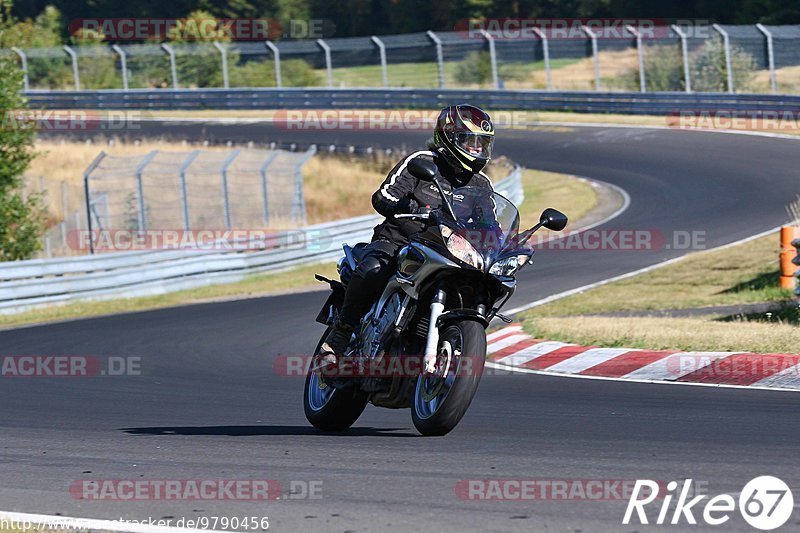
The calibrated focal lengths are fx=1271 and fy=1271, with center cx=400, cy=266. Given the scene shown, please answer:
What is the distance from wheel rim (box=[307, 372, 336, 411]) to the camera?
27.0 ft

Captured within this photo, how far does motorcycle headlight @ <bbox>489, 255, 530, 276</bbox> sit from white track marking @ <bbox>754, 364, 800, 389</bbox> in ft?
10.1

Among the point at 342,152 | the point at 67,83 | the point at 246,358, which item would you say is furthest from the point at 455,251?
the point at 67,83

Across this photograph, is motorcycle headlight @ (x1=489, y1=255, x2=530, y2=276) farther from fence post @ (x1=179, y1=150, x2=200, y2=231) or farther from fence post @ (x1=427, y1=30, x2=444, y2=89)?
fence post @ (x1=427, y1=30, x2=444, y2=89)

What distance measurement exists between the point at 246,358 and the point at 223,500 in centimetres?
771

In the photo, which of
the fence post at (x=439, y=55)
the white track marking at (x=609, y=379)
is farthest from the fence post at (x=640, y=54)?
the white track marking at (x=609, y=379)

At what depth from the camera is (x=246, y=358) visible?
13469 mm

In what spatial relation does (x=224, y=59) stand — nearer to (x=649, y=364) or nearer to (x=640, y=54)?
(x=640, y=54)

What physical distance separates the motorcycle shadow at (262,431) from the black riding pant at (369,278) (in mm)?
702

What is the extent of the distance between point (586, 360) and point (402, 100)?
36.0m

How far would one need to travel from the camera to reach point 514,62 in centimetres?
4591

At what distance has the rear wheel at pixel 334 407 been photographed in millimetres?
8070

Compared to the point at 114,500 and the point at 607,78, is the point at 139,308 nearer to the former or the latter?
the point at 114,500

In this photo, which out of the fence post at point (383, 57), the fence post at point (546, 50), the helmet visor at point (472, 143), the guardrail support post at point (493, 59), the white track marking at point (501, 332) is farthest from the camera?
the fence post at point (383, 57)

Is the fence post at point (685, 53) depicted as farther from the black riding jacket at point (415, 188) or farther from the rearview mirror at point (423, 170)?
the rearview mirror at point (423, 170)
